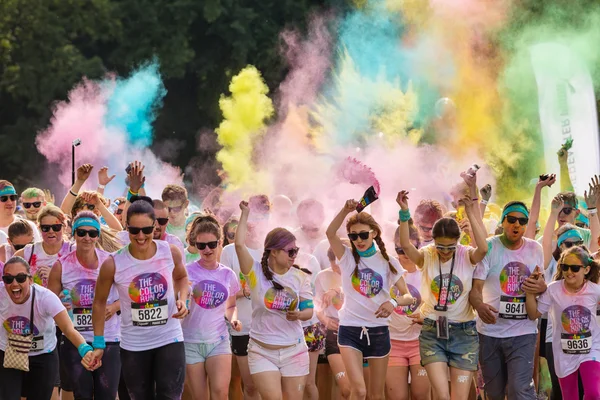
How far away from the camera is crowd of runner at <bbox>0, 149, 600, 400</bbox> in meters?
9.45

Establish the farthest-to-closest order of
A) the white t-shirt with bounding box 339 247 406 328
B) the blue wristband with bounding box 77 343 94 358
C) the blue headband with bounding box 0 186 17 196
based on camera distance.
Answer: the blue headband with bounding box 0 186 17 196 < the white t-shirt with bounding box 339 247 406 328 < the blue wristband with bounding box 77 343 94 358

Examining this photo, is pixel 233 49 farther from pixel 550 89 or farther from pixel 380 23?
pixel 550 89

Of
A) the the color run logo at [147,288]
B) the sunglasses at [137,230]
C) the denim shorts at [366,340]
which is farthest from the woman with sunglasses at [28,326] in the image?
the denim shorts at [366,340]

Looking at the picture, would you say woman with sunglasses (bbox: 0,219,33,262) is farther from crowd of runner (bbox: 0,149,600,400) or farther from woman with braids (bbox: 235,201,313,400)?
woman with braids (bbox: 235,201,313,400)

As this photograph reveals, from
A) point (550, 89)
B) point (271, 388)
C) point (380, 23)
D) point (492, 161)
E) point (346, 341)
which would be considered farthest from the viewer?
point (380, 23)

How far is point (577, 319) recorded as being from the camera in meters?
10.1

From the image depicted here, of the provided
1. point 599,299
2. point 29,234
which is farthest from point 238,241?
point 599,299

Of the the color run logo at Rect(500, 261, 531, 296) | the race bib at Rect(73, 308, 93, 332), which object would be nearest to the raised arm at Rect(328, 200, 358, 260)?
the the color run logo at Rect(500, 261, 531, 296)

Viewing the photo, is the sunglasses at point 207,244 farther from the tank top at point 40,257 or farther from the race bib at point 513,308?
the race bib at point 513,308

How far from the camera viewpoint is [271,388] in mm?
10055

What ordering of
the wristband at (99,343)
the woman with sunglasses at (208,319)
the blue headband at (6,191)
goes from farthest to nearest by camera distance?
1. the blue headband at (6,191)
2. the woman with sunglasses at (208,319)
3. the wristband at (99,343)

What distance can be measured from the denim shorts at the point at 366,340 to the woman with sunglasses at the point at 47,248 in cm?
245

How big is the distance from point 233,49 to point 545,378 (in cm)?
2003

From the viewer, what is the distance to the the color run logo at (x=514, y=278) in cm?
1039
